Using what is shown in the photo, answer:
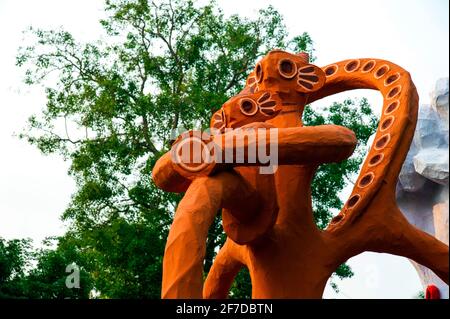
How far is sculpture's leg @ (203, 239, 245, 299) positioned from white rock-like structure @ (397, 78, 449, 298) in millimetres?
2838

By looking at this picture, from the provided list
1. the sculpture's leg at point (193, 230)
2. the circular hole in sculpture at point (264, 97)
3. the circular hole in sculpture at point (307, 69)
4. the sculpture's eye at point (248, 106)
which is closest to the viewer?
the sculpture's leg at point (193, 230)

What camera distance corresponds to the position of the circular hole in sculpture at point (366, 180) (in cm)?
631

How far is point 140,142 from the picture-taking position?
1236 centimetres

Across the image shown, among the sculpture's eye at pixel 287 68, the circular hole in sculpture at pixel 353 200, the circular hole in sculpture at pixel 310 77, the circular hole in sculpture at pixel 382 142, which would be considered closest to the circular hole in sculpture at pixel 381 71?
the circular hole in sculpture at pixel 382 142

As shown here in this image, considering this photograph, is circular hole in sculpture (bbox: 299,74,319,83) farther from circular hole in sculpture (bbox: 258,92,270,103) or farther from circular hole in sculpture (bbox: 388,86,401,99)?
circular hole in sculpture (bbox: 388,86,401,99)

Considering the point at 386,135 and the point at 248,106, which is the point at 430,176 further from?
the point at 248,106

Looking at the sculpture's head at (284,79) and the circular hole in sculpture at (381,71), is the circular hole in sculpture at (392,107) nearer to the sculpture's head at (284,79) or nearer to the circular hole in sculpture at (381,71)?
the circular hole in sculpture at (381,71)

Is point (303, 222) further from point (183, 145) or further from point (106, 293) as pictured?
point (106, 293)

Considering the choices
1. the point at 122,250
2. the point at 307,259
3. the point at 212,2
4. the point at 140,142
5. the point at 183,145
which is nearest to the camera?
the point at 183,145

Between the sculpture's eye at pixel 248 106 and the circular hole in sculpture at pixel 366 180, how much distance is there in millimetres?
1327

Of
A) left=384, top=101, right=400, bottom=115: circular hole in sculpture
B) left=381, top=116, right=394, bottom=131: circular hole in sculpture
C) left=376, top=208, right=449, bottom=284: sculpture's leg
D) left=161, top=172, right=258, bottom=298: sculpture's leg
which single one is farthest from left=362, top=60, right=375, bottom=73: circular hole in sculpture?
left=161, top=172, right=258, bottom=298: sculpture's leg

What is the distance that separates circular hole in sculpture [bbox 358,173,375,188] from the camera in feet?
20.7

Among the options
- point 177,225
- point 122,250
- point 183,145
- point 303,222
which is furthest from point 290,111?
point 122,250
